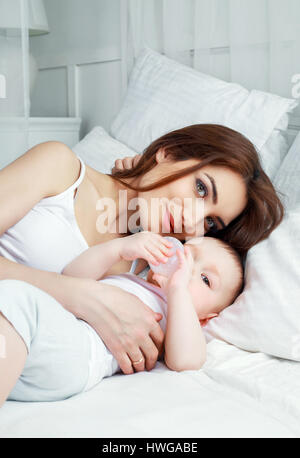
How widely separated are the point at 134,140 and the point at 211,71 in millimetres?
394

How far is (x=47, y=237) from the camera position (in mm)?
1268

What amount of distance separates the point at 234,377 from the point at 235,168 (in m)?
0.54

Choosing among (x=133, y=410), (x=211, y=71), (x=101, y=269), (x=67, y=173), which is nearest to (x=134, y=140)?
(x=211, y=71)

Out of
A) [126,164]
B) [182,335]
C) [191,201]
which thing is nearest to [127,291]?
[182,335]

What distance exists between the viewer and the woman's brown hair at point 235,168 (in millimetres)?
1366

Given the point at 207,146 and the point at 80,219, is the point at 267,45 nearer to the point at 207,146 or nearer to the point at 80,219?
the point at 207,146

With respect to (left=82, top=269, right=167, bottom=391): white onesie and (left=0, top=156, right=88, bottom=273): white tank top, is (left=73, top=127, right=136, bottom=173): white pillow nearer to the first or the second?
(left=0, top=156, right=88, bottom=273): white tank top

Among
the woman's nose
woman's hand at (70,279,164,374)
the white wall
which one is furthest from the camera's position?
the white wall

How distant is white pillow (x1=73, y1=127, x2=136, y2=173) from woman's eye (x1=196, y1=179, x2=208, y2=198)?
0.65m

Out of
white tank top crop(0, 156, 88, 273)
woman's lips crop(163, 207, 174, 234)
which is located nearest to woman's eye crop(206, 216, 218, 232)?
woman's lips crop(163, 207, 174, 234)

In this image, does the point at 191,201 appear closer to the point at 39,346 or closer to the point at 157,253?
the point at 157,253

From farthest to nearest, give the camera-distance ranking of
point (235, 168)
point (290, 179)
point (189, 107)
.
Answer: point (189, 107), point (290, 179), point (235, 168)

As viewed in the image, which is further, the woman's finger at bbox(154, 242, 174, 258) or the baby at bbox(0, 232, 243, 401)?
the woman's finger at bbox(154, 242, 174, 258)

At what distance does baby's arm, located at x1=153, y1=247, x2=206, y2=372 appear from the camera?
1067mm
